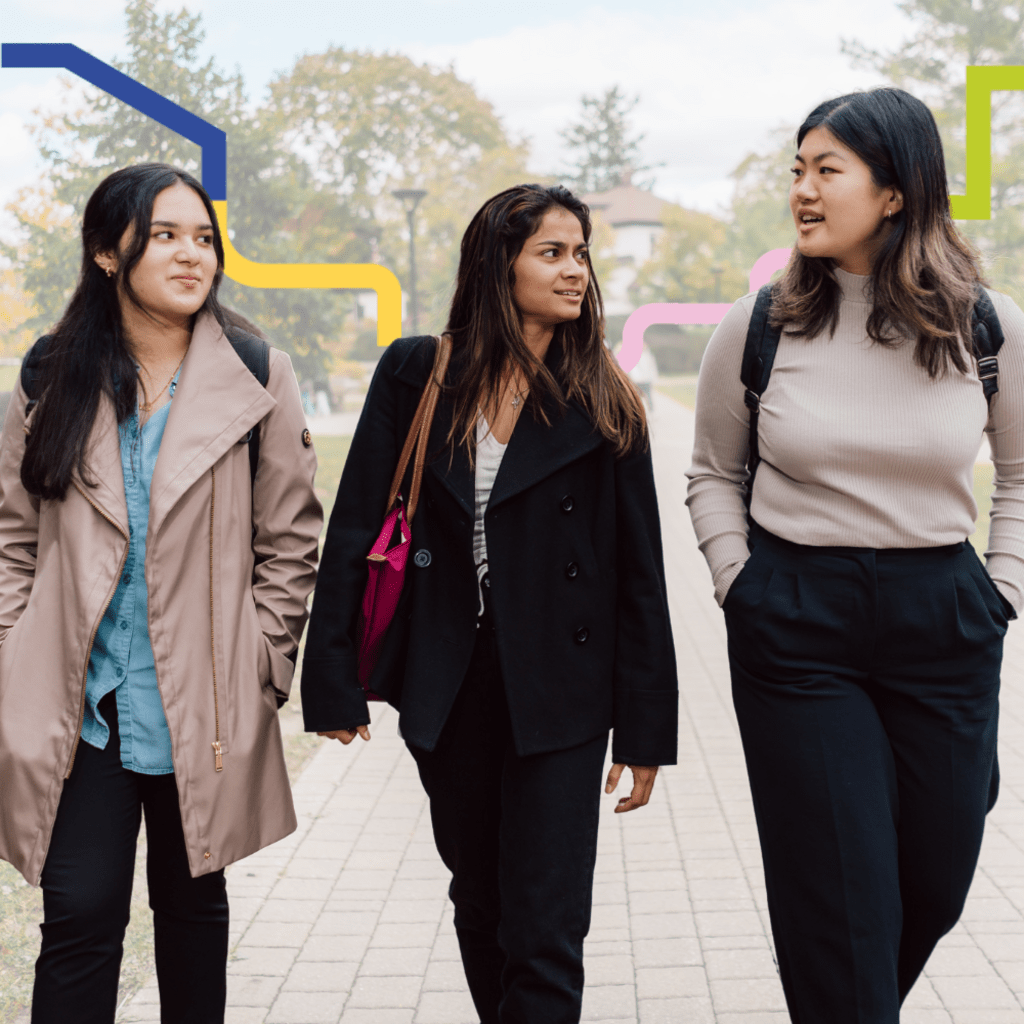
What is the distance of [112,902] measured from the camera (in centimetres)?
247

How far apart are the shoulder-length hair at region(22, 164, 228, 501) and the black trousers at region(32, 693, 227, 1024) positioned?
0.50m

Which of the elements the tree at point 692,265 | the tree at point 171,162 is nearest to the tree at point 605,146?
the tree at point 692,265

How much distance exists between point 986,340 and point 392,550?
4.20 feet

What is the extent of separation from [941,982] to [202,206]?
293cm

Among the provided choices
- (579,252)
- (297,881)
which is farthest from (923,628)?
(297,881)

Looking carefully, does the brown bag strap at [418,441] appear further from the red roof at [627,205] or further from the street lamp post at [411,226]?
the red roof at [627,205]

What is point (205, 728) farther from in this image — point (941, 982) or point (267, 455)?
point (941, 982)

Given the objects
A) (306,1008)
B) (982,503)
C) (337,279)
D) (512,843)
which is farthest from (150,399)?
(982,503)

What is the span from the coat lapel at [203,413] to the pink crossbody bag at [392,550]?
0.32 m

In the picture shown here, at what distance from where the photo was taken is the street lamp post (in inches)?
780

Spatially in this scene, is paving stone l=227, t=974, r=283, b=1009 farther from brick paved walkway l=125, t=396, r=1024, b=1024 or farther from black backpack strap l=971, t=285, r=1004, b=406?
black backpack strap l=971, t=285, r=1004, b=406

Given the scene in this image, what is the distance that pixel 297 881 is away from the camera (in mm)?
4652

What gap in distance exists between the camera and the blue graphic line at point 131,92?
5.69 m

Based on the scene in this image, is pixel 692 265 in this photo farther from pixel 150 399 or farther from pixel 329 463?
pixel 150 399
